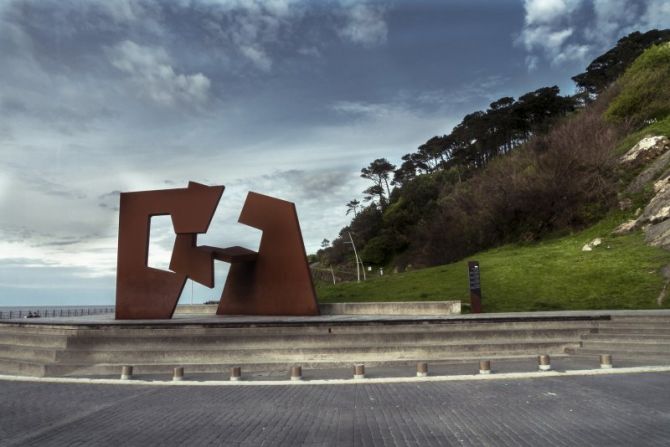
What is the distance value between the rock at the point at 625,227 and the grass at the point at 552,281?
476 mm

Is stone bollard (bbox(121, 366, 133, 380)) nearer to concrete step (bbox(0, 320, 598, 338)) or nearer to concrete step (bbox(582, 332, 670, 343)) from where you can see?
concrete step (bbox(0, 320, 598, 338))

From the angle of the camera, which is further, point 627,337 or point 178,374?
point 627,337

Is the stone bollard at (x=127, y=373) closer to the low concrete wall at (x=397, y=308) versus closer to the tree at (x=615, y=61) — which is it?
the low concrete wall at (x=397, y=308)

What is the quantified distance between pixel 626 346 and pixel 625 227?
16.8 m

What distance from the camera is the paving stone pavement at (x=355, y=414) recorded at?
6.12 metres

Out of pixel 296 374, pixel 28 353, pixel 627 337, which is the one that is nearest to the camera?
pixel 296 374

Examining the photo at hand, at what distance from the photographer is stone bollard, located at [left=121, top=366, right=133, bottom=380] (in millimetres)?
11016

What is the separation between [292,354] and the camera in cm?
1230

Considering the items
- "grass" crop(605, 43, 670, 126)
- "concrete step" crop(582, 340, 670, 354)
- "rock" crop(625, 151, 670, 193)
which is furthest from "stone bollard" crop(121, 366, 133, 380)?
"grass" crop(605, 43, 670, 126)

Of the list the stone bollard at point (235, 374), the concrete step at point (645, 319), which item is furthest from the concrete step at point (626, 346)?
the stone bollard at point (235, 374)

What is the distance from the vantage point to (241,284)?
18.5m

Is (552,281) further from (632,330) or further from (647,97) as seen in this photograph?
(647,97)

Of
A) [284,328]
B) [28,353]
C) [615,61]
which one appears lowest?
[28,353]

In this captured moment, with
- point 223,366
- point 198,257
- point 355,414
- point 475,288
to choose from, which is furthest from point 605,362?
point 198,257
